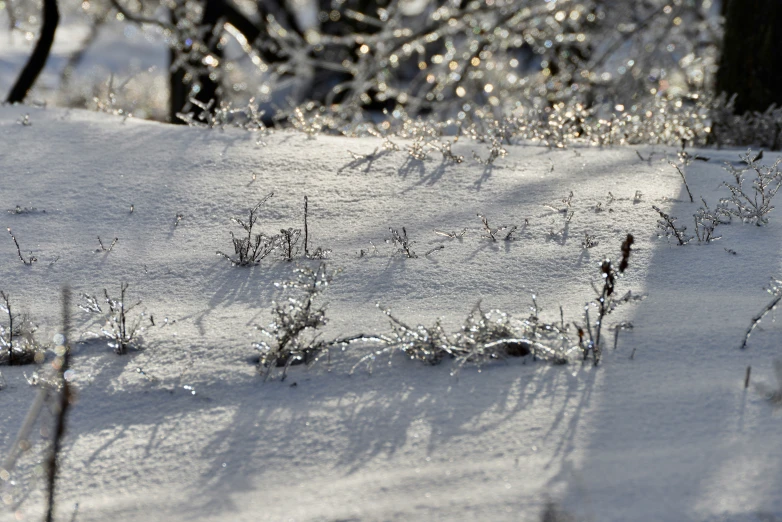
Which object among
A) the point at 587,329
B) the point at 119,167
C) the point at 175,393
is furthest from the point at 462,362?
the point at 119,167

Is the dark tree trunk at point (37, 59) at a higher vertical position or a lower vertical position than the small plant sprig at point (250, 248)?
higher

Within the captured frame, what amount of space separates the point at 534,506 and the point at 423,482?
11.5 inches

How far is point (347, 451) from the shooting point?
2.14 m

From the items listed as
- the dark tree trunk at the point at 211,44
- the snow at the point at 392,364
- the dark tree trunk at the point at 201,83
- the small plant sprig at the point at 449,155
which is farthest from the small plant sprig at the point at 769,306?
the dark tree trunk at the point at 201,83

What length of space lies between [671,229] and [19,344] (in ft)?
8.97

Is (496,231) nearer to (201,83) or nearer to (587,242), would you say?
(587,242)

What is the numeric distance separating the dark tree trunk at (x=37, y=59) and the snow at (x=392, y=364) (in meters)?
3.05

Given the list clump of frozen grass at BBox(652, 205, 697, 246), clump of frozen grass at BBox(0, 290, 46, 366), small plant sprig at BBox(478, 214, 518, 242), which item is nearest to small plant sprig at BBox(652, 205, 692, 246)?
clump of frozen grass at BBox(652, 205, 697, 246)

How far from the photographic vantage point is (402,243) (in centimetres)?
336

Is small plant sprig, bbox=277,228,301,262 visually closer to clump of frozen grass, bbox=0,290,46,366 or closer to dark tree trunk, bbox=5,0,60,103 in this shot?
clump of frozen grass, bbox=0,290,46,366

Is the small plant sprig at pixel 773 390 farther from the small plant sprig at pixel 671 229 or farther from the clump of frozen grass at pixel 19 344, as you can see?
the clump of frozen grass at pixel 19 344

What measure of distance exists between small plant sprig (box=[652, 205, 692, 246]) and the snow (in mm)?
60

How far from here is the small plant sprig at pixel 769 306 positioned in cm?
254

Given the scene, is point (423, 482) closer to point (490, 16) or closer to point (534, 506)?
point (534, 506)
